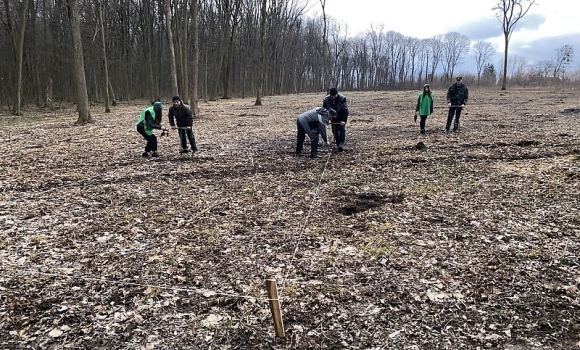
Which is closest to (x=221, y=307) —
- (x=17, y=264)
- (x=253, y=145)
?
(x=17, y=264)

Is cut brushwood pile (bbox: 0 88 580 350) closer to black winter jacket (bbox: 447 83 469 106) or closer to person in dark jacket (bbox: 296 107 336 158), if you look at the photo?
person in dark jacket (bbox: 296 107 336 158)

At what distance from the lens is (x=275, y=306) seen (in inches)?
124

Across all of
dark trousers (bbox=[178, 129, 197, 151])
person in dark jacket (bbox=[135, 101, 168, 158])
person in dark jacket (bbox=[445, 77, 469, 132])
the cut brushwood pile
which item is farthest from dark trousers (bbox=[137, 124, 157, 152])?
person in dark jacket (bbox=[445, 77, 469, 132])

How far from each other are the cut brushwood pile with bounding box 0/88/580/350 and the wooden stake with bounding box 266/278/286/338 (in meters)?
0.14

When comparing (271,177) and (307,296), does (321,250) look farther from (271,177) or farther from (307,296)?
(271,177)

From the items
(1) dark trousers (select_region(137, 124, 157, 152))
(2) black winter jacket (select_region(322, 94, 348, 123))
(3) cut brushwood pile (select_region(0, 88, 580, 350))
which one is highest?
(2) black winter jacket (select_region(322, 94, 348, 123))

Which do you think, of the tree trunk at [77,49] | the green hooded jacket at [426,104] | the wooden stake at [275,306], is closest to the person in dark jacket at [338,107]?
the green hooded jacket at [426,104]

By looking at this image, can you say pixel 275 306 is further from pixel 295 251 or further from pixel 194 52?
pixel 194 52

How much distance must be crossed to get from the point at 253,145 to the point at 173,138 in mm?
3166

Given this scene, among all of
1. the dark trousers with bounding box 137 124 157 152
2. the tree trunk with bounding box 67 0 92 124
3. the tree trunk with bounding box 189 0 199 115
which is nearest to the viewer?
the dark trousers with bounding box 137 124 157 152

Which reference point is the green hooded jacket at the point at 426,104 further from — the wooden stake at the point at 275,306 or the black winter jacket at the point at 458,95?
the wooden stake at the point at 275,306

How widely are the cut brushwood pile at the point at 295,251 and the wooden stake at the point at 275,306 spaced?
0.14m

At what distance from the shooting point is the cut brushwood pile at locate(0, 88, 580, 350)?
354 cm

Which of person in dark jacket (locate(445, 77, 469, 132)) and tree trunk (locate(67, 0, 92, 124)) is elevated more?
tree trunk (locate(67, 0, 92, 124))
